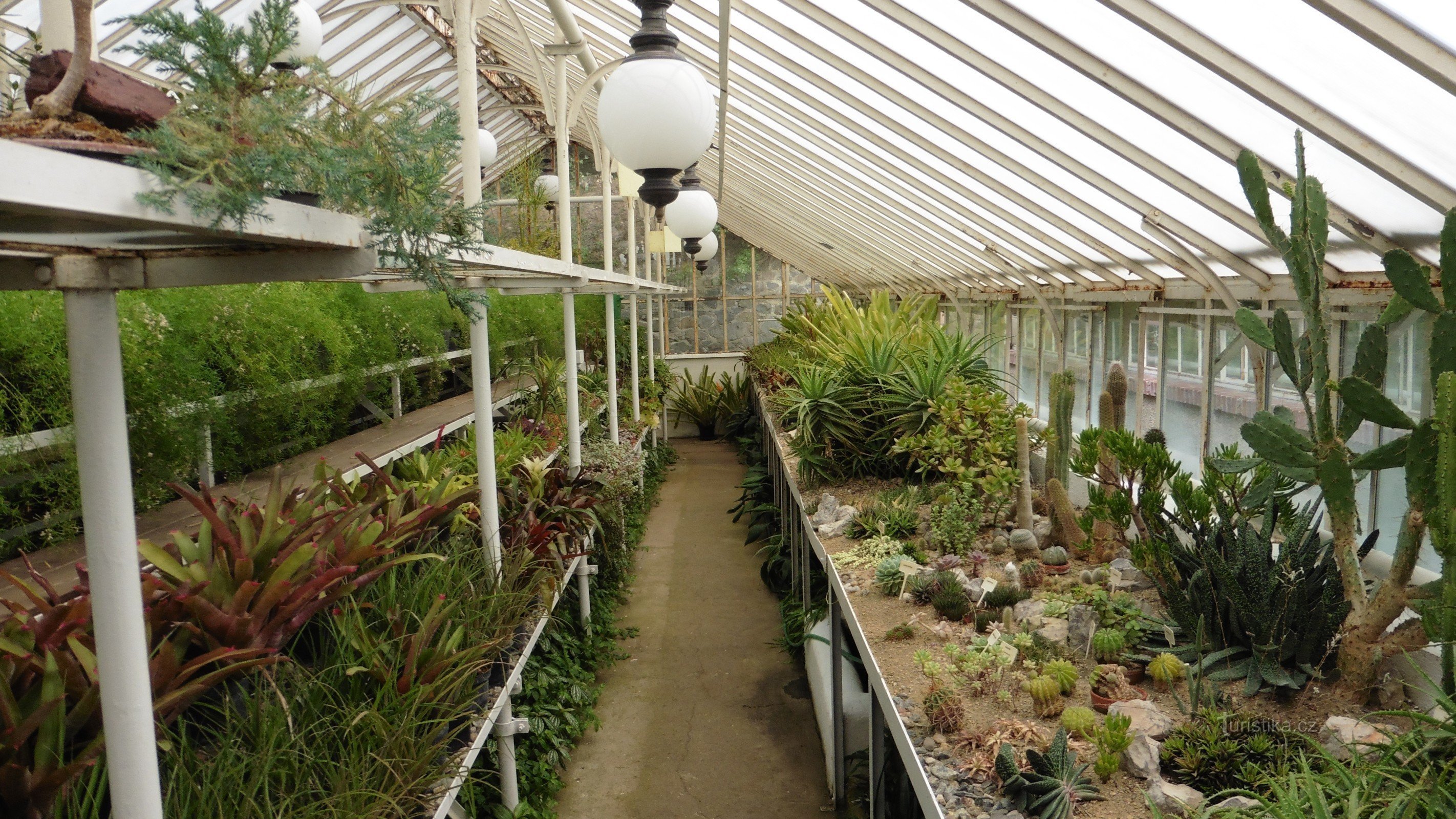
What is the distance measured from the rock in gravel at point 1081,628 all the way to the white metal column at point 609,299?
2818mm

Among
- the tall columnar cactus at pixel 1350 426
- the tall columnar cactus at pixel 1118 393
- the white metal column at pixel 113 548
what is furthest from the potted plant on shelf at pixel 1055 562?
the white metal column at pixel 113 548

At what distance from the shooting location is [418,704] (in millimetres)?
2312

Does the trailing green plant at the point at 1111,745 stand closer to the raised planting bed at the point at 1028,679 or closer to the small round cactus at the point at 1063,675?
the raised planting bed at the point at 1028,679

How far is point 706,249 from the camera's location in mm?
6484

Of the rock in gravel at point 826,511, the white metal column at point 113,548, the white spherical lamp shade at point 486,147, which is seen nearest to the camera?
the white metal column at point 113,548

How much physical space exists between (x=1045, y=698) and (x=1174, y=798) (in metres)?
0.53

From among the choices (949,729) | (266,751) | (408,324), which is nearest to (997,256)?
(408,324)

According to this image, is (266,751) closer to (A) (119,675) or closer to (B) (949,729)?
→ (A) (119,675)

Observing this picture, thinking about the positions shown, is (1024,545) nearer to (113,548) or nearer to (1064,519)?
(1064,519)

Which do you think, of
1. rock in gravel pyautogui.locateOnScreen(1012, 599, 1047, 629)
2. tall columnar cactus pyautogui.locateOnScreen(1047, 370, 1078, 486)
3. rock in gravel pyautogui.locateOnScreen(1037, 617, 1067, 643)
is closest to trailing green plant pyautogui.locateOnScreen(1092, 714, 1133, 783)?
rock in gravel pyautogui.locateOnScreen(1037, 617, 1067, 643)

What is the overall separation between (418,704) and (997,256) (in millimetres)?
4904

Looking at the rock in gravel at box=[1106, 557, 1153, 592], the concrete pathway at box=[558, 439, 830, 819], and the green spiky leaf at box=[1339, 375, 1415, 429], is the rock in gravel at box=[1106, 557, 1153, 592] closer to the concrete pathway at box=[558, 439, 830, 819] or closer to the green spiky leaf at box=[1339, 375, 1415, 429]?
the green spiky leaf at box=[1339, 375, 1415, 429]

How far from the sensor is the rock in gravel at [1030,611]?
10.8 ft

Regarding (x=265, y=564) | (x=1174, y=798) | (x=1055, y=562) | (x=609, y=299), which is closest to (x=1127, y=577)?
(x=1055, y=562)
